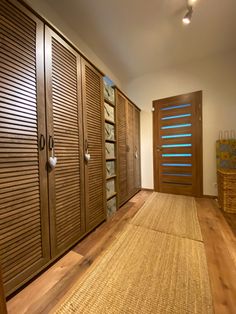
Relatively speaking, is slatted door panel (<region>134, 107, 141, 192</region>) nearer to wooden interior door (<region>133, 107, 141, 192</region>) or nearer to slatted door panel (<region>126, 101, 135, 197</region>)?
wooden interior door (<region>133, 107, 141, 192</region>)

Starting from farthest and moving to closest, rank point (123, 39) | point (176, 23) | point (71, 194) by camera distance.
A: point (123, 39)
point (176, 23)
point (71, 194)

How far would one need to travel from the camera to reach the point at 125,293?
95 centimetres

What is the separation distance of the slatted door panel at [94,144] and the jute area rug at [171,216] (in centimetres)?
57

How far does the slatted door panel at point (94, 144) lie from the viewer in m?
1.59

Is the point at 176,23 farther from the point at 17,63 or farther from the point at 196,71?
the point at 17,63

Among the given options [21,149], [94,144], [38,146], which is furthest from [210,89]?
[21,149]

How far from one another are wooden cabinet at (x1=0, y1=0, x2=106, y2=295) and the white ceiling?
32.2 inches

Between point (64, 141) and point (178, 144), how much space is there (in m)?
2.41

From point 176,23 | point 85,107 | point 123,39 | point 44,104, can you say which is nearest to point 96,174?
point 85,107

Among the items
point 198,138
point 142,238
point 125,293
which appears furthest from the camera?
point 198,138

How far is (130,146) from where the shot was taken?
2826 millimetres

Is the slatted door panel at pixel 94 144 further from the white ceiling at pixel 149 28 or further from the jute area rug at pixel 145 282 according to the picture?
the white ceiling at pixel 149 28

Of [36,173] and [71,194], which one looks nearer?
[36,173]

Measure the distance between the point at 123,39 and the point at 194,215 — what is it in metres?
2.80
